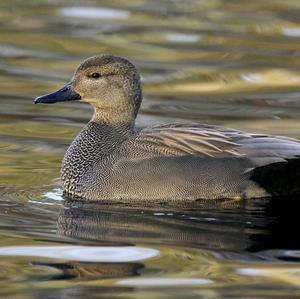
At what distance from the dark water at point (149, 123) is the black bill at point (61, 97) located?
0.58 metres

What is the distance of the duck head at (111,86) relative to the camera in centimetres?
1002

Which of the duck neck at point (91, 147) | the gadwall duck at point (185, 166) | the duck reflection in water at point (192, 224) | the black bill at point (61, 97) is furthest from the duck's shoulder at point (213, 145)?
the black bill at point (61, 97)

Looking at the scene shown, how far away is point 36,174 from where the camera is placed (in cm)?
1013

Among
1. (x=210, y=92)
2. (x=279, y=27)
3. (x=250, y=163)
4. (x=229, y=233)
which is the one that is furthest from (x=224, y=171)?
(x=279, y=27)

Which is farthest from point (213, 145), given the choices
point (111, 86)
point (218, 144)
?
point (111, 86)

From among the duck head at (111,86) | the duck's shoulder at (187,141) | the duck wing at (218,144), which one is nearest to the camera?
the duck wing at (218,144)

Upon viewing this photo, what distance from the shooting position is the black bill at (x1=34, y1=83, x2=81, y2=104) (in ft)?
33.2

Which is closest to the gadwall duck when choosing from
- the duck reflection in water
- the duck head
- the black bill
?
the duck reflection in water

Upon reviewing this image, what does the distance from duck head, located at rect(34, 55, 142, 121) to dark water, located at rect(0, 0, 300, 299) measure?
2.34ft

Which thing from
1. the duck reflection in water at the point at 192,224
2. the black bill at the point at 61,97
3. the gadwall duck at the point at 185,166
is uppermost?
the black bill at the point at 61,97

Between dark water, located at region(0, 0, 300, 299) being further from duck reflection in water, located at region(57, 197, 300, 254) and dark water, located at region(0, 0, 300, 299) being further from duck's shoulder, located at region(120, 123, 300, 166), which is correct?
duck's shoulder, located at region(120, 123, 300, 166)

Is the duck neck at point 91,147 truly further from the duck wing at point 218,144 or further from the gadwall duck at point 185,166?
the duck wing at point 218,144

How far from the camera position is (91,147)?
9898 millimetres

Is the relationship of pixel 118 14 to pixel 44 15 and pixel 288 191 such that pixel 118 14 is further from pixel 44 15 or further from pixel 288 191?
pixel 288 191
